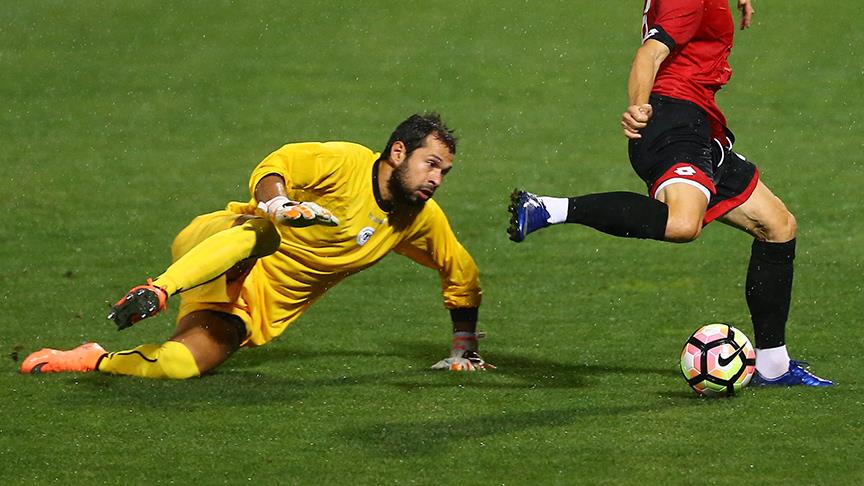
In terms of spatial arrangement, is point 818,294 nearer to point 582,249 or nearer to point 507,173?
point 582,249

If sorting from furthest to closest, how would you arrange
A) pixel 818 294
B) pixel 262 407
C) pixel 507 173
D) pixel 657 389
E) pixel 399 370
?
pixel 507 173 → pixel 818 294 → pixel 399 370 → pixel 657 389 → pixel 262 407

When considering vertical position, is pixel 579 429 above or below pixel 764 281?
below

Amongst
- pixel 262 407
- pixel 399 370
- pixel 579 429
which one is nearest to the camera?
pixel 579 429

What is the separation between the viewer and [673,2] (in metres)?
7.91

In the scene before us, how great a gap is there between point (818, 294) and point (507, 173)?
16.9 ft

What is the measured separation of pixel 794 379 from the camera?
8.14 metres

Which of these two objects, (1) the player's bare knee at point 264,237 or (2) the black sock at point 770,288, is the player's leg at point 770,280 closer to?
(2) the black sock at point 770,288

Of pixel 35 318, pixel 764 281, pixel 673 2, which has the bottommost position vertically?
pixel 35 318

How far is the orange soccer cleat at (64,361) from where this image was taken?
8.53 m

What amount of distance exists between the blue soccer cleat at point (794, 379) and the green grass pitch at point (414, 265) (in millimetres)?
161

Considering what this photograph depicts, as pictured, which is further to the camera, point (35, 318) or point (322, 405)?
point (35, 318)

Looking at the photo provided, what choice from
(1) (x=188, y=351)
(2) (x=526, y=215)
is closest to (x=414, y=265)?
(1) (x=188, y=351)

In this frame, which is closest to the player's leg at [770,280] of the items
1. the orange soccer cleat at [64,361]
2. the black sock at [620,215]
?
the black sock at [620,215]

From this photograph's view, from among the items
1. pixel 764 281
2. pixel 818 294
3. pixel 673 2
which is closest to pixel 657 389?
pixel 764 281
